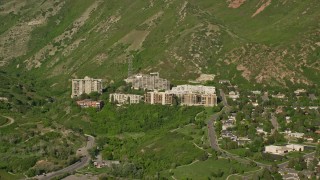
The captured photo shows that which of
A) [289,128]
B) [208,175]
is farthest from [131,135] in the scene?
[208,175]

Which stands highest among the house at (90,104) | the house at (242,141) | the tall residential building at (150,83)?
the tall residential building at (150,83)

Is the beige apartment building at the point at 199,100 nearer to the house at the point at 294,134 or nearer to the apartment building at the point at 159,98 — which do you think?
the apartment building at the point at 159,98

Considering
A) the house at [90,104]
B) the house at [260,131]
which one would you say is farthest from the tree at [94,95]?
the house at [260,131]

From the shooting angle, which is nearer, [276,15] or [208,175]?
[208,175]

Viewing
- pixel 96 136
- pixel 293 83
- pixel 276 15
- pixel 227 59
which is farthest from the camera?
pixel 276 15

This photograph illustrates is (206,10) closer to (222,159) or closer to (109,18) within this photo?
(109,18)

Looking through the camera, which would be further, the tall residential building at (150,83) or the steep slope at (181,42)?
the steep slope at (181,42)

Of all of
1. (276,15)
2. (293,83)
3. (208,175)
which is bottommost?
(208,175)
